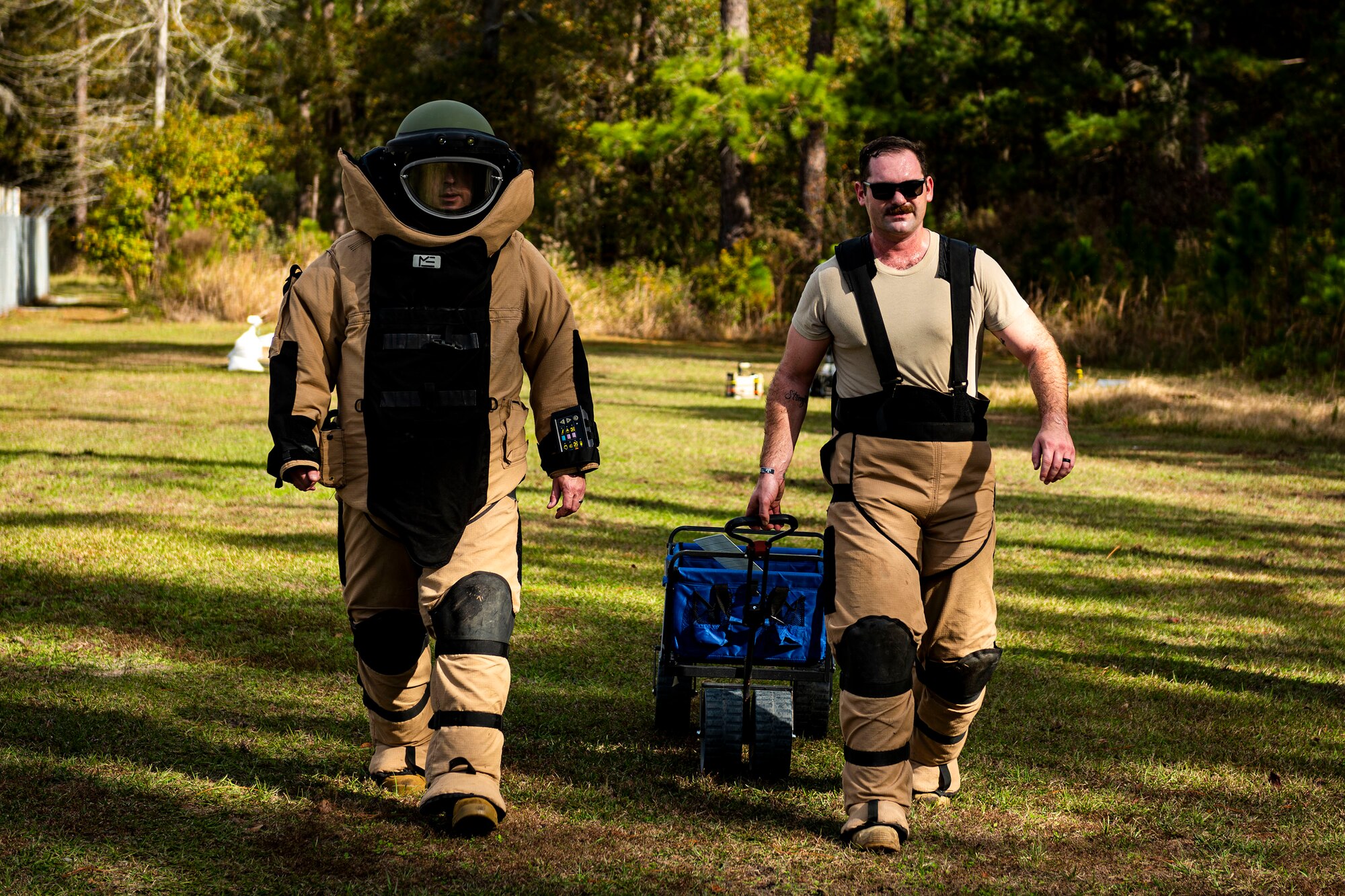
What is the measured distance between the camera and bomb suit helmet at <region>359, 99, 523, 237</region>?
15.0 ft

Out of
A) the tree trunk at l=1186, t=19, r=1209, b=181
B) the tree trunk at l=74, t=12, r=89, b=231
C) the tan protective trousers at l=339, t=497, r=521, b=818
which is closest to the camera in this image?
the tan protective trousers at l=339, t=497, r=521, b=818

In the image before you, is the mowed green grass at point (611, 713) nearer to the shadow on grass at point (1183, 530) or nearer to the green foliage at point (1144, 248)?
the shadow on grass at point (1183, 530)

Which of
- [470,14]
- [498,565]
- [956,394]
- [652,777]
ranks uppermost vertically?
[470,14]

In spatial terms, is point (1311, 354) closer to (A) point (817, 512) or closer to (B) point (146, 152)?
(A) point (817, 512)

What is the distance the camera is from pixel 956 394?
470 cm

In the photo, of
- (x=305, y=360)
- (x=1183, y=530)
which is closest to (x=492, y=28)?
(x=1183, y=530)

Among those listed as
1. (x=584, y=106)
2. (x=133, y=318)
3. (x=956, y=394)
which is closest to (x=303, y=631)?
(x=956, y=394)

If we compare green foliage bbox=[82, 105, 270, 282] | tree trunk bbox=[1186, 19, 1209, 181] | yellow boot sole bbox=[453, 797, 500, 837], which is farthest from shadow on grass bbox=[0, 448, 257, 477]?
tree trunk bbox=[1186, 19, 1209, 181]

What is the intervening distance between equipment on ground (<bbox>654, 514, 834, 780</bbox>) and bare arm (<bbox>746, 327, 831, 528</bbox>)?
24 centimetres

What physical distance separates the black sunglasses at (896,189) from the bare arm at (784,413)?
49cm

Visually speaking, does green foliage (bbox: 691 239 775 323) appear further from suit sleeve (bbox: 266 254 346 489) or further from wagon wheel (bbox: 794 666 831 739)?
suit sleeve (bbox: 266 254 346 489)

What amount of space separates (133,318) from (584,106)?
13.7m

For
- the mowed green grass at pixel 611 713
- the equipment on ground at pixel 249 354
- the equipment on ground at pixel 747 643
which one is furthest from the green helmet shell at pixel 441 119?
the equipment on ground at pixel 249 354

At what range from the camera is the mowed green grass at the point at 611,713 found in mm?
4402
